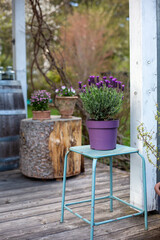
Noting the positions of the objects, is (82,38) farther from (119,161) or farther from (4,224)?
(4,224)

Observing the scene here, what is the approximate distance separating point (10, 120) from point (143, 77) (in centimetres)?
175

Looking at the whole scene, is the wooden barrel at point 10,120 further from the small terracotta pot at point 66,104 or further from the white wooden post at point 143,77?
the white wooden post at point 143,77

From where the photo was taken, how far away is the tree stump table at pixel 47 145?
2844mm

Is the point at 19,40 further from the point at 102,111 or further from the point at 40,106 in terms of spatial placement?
the point at 102,111

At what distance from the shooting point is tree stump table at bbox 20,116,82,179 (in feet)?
9.33

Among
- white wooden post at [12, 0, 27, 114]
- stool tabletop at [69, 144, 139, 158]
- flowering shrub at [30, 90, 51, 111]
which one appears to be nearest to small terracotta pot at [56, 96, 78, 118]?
flowering shrub at [30, 90, 51, 111]

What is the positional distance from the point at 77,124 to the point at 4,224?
128 cm

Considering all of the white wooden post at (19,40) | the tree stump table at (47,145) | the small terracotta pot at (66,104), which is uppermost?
the white wooden post at (19,40)

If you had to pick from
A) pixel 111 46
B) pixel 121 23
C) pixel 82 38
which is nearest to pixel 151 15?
pixel 82 38

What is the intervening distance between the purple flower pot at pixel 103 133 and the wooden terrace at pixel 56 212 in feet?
1.67

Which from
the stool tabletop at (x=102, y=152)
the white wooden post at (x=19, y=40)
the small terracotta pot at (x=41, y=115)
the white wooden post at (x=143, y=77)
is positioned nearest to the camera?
the stool tabletop at (x=102, y=152)

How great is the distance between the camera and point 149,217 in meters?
2.05

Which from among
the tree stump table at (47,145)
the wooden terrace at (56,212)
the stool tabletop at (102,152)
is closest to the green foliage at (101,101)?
the stool tabletop at (102,152)

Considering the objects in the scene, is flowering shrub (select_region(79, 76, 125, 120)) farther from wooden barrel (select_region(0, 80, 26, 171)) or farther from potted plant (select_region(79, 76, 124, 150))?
wooden barrel (select_region(0, 80, 26, 171))
